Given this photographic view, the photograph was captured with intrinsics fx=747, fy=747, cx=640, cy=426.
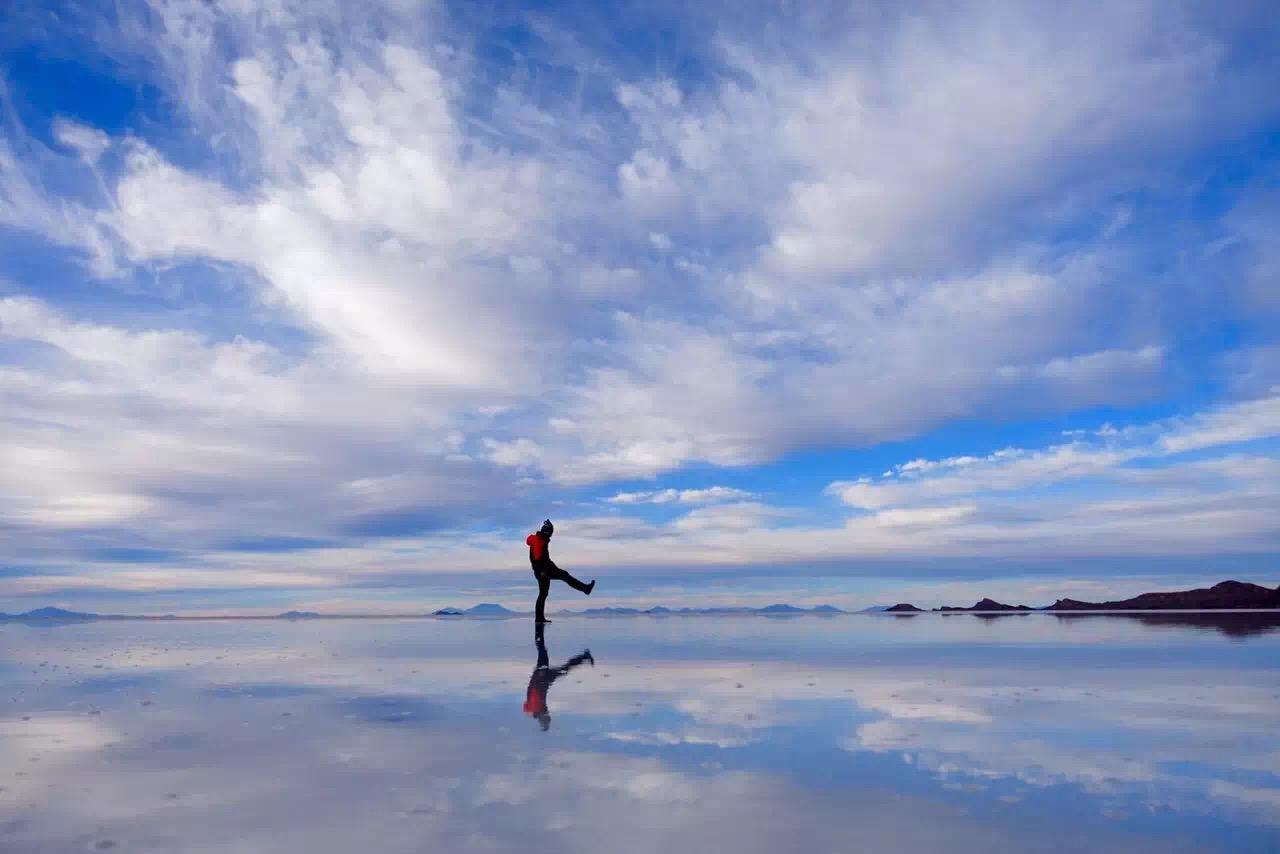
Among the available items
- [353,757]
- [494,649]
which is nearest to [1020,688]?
[353,757]

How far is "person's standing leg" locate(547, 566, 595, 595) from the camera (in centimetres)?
1891

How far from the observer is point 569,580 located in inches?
754

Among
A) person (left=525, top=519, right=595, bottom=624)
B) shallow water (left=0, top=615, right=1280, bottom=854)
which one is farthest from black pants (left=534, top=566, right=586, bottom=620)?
shallow water (left=0, top=615, right=1280, bottom=854)

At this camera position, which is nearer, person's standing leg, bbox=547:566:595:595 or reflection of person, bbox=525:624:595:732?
reflection of person, bbox=525:624:595:732

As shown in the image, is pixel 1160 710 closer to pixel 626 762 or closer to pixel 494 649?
pixel 626 762

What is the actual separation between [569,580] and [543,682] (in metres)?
10.3

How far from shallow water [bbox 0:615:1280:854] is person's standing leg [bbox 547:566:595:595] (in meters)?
8.55

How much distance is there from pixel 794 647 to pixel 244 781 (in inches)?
434

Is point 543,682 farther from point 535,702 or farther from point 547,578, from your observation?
point 547,578

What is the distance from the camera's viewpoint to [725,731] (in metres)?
6.06

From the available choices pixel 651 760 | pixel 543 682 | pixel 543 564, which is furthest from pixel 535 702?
pixel 543 564

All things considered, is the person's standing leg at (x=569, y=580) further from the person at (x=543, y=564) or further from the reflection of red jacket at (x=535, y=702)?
the reflection of red jacket at (x=535, y=702)

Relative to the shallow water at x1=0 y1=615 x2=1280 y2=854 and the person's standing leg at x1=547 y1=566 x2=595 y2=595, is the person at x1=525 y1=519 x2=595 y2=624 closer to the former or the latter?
the person's standing leg at x1=547 y1=566 x2=595 y2=595

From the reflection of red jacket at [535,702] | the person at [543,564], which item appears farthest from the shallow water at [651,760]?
the person at [543,564]
